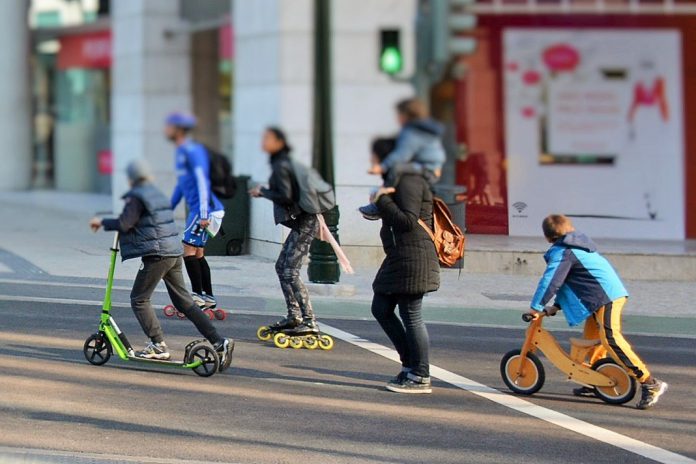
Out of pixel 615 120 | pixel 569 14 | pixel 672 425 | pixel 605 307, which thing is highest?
pixel 569 14

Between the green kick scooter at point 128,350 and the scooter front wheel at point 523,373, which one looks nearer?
the scooter front wheel at point 523,373

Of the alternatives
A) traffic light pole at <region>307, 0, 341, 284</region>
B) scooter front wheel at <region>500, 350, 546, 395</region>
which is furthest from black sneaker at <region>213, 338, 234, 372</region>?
traffic light pole at <region>307, 0, 341, 284</region>

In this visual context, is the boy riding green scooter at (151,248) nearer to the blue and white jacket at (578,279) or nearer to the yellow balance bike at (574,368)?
the yellow balance bike at (574,368)

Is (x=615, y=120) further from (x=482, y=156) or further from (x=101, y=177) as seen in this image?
(x=101, y=177)

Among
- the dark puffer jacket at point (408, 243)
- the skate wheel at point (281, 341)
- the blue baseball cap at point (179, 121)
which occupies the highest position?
the blue baseball cap at point (179, 121)

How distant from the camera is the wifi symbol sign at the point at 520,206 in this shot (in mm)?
19359

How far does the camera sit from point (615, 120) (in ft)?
65.6

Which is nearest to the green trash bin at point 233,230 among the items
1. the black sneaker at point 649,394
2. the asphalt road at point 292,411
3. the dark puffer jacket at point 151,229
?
the asphalt road at point 292,411

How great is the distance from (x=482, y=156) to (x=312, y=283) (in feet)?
18.6

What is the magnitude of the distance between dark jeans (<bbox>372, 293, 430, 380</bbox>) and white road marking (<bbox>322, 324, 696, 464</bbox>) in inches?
19.0

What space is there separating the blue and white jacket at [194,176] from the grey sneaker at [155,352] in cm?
117

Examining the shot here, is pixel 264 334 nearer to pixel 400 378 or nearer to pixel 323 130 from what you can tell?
pixel 400 378

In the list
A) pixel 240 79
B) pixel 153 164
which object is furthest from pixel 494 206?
pixel 153 164

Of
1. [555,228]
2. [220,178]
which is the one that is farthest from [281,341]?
Result: [555,228]
